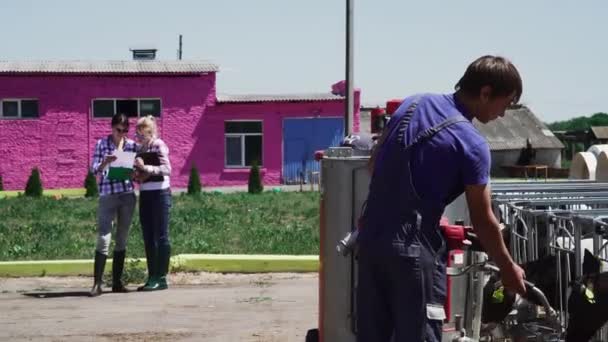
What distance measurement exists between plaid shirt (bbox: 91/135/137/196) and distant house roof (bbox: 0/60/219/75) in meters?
27.9

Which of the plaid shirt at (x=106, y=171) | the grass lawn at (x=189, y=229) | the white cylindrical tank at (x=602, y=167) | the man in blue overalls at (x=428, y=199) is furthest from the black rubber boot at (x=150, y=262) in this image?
the man in blue overalls at (x=428, y=199)

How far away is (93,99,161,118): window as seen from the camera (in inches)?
1529

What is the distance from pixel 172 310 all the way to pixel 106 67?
98.0 ft

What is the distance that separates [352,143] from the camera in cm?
684

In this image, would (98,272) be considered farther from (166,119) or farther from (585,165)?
(166,119)

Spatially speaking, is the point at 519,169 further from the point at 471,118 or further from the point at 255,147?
the point at 471,118

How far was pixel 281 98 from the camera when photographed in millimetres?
39750

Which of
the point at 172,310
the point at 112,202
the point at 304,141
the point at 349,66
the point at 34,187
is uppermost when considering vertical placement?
the point at 349,66

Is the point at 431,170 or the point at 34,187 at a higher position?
the point at 431,170

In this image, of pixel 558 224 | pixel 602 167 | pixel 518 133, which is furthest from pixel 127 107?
pixel 558 224

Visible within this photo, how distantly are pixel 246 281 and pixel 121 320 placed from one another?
264 cm

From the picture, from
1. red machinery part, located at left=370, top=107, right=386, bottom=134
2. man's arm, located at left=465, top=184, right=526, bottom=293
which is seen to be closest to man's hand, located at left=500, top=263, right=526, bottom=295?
man's arm, located at left=465, top=184, right=526, bottom=293

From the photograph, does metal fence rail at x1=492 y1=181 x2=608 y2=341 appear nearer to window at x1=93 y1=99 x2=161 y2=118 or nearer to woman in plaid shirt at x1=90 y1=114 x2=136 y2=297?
woman in plaid shirt at x1=90 y1=114 x2=136 y2=297

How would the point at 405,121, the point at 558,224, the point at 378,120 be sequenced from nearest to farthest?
the point at 405,121 < the point at 558,224 < the point at 378,120
